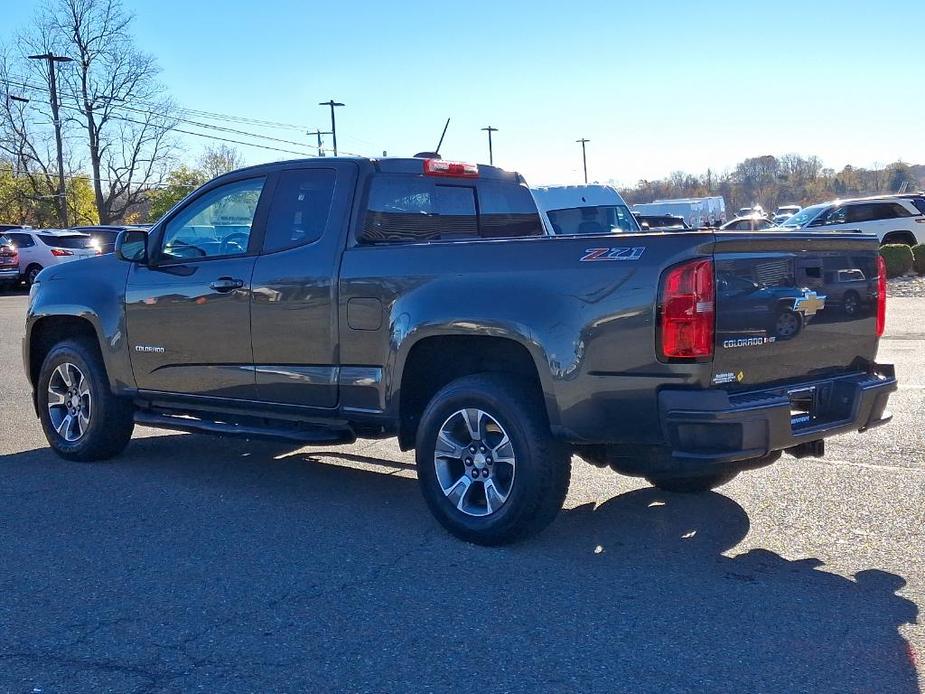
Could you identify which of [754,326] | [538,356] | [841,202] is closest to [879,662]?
[754,326]

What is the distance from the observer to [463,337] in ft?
17.0

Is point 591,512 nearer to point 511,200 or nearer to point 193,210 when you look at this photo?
point 511,200

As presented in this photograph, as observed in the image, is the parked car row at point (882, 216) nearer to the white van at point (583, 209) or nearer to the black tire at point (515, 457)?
the white van at point (583, 209)

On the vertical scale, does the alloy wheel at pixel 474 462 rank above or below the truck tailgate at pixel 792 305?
below

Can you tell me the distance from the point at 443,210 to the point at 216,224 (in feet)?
4.82

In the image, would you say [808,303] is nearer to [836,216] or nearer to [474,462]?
[474,462]

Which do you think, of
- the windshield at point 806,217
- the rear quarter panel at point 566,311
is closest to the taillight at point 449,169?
the rear quarter panel at point 566,311

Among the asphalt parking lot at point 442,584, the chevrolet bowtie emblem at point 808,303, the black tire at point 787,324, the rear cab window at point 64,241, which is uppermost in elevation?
the rear cab window at point 64,241

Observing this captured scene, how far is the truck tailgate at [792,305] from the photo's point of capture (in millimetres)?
4395

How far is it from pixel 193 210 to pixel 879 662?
4824 millimetres

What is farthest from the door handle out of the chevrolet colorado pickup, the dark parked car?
the dark parked car

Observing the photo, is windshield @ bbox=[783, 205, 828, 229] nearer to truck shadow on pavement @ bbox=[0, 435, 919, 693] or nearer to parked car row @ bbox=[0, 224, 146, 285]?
parked car row @ bbox=[0, 224, 146, 285]

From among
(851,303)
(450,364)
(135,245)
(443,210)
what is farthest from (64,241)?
(851,303)

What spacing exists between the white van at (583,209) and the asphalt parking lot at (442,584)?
31.6 ft
